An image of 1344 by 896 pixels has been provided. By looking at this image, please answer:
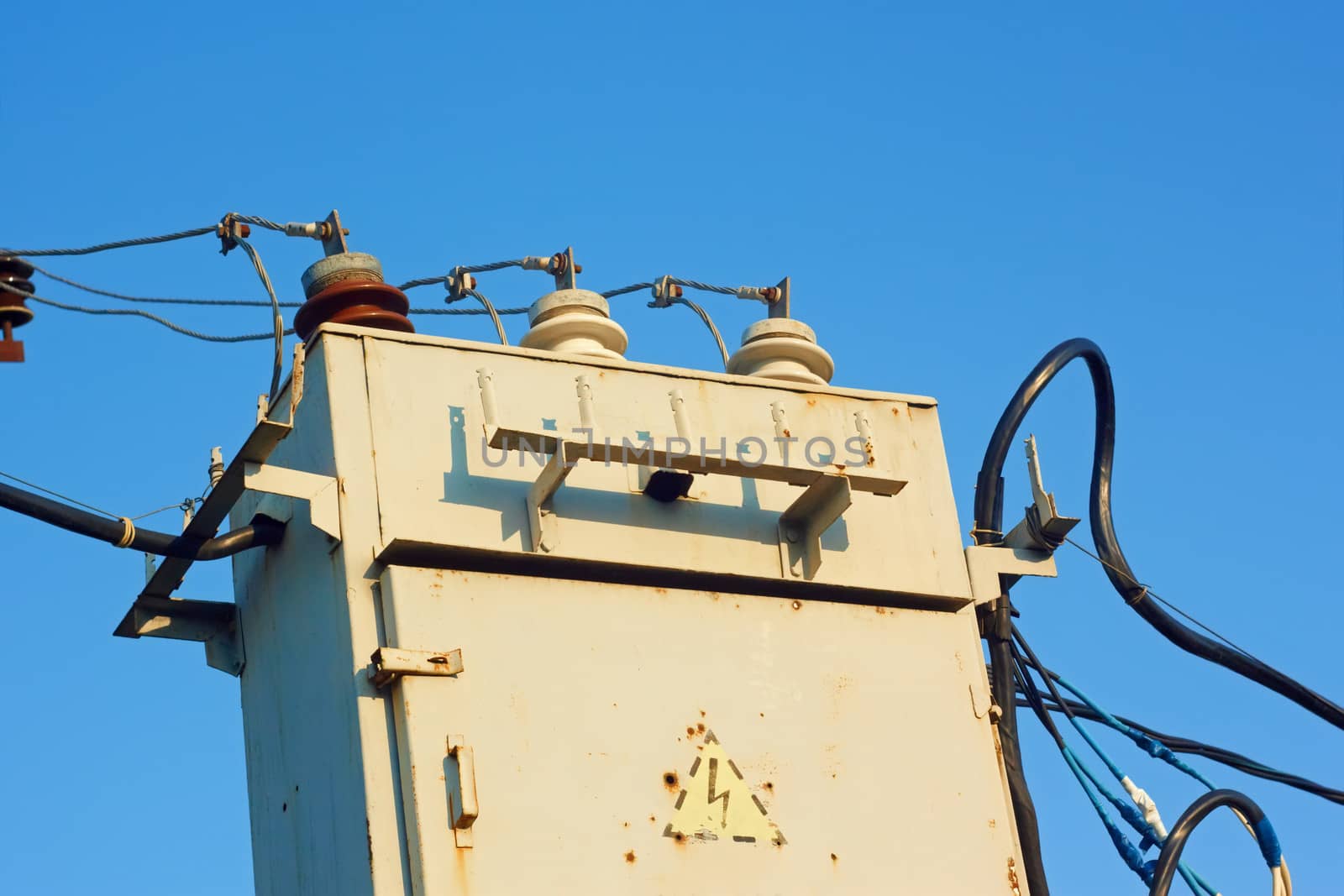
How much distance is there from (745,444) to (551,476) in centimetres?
95

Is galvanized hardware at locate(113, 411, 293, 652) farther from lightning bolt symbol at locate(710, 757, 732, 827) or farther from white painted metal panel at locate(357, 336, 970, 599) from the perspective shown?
lightning bolt symbol at locate(710, 757, 732, 827)

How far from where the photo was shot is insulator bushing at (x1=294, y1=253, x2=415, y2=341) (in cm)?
721

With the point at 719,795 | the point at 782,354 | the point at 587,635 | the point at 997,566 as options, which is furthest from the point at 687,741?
the point at 782,354

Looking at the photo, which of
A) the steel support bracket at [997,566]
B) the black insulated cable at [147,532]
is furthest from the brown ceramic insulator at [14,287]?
the steel support bracket at [997,566]

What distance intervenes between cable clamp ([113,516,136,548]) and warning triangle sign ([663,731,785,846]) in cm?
210

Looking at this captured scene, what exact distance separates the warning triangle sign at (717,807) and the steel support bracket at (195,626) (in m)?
1.90

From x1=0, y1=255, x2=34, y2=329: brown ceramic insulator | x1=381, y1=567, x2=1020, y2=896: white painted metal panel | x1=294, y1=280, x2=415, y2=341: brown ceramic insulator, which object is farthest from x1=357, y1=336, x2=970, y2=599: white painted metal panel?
x1=0, y1=255, x2=34, y2=329: brown ceramic insulator

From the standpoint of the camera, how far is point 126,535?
6.44 metres

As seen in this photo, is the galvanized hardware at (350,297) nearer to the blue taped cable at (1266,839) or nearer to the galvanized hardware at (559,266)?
the galvanized hardware at (559,266)

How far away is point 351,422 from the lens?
641 cm

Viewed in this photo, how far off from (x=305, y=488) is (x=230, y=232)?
1.32 m

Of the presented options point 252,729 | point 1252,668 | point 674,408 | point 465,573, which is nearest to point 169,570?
point 252,729

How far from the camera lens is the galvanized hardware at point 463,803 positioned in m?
5.72

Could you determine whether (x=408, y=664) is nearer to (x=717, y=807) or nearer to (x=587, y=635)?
(x=587, y=635)
